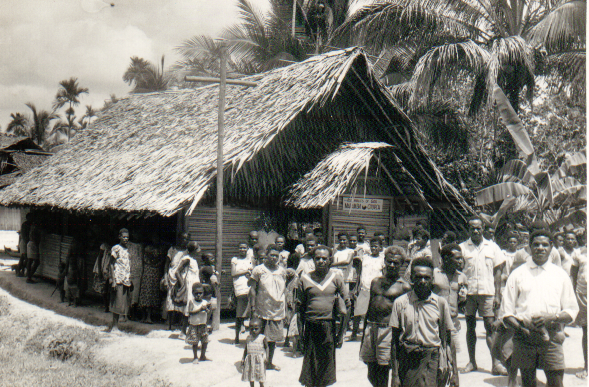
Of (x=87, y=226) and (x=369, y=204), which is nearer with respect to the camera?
(x=369, y=204)

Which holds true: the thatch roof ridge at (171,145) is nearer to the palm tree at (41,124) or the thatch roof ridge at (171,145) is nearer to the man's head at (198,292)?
the man's head at (198,292)

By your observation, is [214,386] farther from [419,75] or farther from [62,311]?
[419,75]

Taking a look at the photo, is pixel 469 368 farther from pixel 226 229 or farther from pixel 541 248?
pixel 226 229

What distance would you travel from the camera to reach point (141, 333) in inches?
335

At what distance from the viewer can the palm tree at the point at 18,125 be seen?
44656 millimetres

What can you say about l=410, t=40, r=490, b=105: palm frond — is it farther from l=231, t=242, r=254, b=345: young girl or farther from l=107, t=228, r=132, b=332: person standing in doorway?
l=107, t=228, r=132, b=332: person standing in doorway

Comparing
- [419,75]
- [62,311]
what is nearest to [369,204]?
[419,75]

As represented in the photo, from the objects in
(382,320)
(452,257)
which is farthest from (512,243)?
(382,320)

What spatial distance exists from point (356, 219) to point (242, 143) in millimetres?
2709

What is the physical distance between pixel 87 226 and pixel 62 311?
202cm

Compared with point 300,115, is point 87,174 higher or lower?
lower

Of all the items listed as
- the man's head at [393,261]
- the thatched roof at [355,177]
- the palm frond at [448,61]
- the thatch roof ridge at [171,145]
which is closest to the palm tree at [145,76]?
the thatch roof ridge at [171,145]

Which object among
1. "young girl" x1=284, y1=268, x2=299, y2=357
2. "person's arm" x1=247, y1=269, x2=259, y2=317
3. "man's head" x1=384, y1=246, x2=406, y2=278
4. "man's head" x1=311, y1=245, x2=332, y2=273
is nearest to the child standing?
"person's arm" x1=247, y1=269, x2=259, y2=317

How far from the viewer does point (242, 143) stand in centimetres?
899
